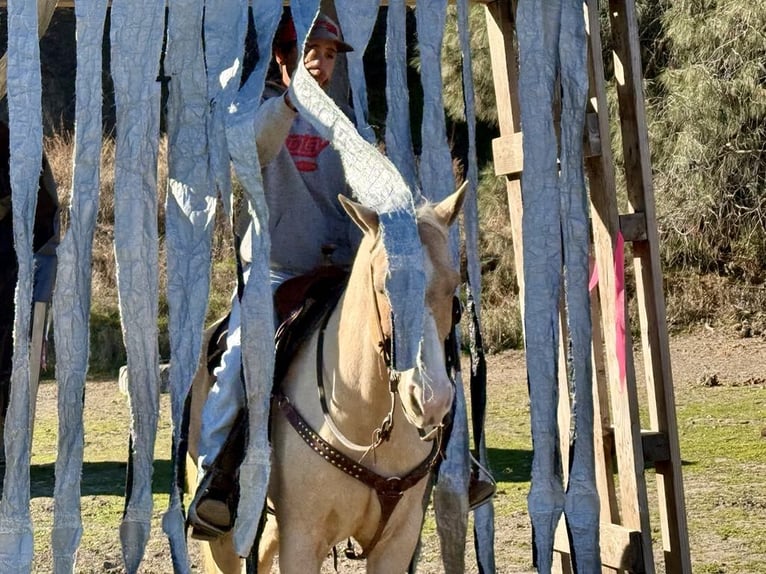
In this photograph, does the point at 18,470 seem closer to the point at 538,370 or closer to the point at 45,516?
the point at 538,370

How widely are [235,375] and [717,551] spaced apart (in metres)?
3.24

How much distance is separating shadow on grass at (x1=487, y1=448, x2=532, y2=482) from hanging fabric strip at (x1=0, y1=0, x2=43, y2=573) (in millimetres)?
4701

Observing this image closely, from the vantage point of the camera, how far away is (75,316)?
369 centimetres

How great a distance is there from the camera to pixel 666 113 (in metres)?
13.3

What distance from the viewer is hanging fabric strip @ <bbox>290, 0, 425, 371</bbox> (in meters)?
3.38

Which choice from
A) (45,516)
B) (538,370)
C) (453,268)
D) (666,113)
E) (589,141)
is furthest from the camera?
(666,113)

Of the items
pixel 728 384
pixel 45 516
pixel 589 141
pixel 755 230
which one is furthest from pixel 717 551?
pixel 755 230

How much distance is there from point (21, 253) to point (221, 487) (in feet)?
3.32

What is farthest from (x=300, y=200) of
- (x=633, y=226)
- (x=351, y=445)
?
(x=633, y=226)

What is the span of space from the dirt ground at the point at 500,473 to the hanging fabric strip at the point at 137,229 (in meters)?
2.75

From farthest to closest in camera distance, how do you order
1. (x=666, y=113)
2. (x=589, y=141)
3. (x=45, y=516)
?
(x=666, y=113)
(x=45, y=516)
(x=589, y=141)

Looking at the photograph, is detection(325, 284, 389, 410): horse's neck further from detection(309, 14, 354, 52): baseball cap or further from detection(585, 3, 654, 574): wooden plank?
detection(585, 3, 654, 574): wooden plank

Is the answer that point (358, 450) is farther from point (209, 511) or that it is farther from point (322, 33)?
point (322, 33)

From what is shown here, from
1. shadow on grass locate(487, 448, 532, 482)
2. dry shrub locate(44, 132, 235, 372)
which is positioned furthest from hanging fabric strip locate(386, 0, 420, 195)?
dry shrub locate(44, 132, 235, 372)
